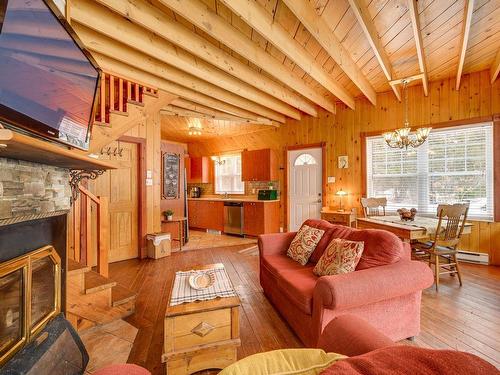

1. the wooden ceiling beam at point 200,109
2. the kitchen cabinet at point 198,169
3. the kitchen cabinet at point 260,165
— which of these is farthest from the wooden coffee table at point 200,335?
the kitchen cabinet at point 198,169

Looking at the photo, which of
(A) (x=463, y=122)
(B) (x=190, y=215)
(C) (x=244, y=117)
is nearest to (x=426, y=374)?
(A) (x=463, y=122)

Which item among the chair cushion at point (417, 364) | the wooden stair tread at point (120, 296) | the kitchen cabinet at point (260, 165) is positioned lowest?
the wooden stair tread at point (120, 296)

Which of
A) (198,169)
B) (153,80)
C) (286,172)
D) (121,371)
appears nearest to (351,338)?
(121,371)

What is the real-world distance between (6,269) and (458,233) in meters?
4.13

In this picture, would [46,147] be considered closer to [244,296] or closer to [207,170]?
[244,296]

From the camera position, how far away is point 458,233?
2.95m

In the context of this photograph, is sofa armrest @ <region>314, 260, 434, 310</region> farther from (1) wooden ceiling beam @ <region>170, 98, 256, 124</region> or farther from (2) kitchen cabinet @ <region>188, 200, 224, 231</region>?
(2) kitchen cabinet @ <region>188, 200, 224, 231</region>

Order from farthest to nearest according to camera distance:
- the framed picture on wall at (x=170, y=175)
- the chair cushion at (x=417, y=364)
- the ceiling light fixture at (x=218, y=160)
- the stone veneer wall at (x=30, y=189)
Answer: the ceiling light fixture at (x=218, y=160) < the framed picture on wall at (x=170, y=175) < the stone veneer wall at (x=30, y=189) < the chair cushion at (x=417, y=364)

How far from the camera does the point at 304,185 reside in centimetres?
539

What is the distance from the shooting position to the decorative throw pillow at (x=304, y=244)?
236 centimetres

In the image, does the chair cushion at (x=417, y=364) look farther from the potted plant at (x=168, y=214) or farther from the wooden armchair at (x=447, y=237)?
the potted plant at (x=168, y=214)

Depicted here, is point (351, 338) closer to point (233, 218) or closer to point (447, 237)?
point (447, 237)

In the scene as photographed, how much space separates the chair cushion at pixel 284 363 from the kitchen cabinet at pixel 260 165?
500 centimetres

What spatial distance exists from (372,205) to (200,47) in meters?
3.43
